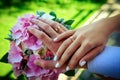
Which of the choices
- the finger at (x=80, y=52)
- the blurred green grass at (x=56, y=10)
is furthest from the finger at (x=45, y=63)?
the blurred green grass at (x=56, y=10)

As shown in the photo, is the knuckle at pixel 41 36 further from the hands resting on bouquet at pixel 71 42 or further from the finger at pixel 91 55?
the finger at pixel 91 55

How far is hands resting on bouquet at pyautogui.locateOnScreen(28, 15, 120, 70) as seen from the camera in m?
1.39

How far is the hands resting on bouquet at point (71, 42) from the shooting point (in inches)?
54.9

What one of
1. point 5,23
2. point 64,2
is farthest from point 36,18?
point 64,2

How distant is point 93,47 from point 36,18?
0.39 m

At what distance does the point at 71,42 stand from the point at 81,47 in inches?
2.7

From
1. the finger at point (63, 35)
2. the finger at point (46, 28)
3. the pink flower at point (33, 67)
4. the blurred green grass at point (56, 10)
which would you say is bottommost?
the pink flower at point (33, 67)

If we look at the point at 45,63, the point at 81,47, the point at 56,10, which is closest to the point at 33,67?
the point at 45,63

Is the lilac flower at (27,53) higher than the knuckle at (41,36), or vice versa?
the knuckle at (41,36)

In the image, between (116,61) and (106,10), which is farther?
(106,10)

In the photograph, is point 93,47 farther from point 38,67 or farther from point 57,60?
point 38,67

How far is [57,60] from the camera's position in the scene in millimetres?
1429

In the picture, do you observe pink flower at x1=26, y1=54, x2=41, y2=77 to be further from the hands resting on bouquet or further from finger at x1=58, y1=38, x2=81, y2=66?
finger at x1=58, y1=38, x2=81, y2=66

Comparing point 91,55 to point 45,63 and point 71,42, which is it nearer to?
point 71,42
